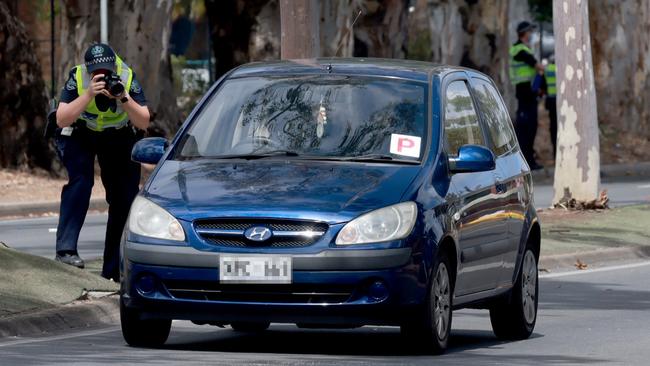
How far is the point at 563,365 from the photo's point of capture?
9.72 meters

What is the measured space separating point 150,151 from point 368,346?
62.6 inches

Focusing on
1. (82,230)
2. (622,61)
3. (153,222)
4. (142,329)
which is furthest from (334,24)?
(153,222)

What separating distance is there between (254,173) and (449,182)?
1.03m

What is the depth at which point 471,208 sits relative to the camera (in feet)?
34.1

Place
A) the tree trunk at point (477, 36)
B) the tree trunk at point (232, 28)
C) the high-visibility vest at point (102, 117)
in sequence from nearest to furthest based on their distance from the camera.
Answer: the high-visibility vest at point (102, 117)
the tree trunk at point (232, 28)
the tree trunk at point (477, 36)

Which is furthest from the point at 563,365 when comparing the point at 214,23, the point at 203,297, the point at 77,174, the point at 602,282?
the point at 214,23

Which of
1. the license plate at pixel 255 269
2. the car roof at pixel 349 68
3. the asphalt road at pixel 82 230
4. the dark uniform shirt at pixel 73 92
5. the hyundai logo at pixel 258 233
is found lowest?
the asphalt road at pixel 82 230

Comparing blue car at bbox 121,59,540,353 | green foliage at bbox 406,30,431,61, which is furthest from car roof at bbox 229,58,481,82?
green foliage at bbox 406,30,431,61

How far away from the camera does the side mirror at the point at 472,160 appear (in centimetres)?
1020

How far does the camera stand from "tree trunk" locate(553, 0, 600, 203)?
21.5 metres

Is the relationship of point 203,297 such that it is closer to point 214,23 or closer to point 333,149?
point 333,149

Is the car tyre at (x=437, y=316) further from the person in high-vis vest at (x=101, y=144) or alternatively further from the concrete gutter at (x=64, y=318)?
the person in high-vis vest at (x=101, y=144)

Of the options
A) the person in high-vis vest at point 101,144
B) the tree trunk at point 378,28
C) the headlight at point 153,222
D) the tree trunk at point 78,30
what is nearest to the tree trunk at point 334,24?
the tree trunk at point 78,30

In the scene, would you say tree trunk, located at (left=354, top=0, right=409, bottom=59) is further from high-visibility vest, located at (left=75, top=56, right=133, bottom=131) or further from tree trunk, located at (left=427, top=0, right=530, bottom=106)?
high-visibility vest, located at (left=75, top=56, right=133, bottom=131)
